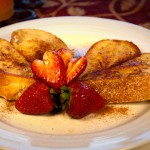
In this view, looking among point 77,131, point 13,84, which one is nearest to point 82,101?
point 77,131

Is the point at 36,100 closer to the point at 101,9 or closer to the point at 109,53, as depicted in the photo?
the point at 109,53

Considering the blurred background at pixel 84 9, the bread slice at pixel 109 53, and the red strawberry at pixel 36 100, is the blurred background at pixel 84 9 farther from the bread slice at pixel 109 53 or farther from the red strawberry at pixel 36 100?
the red strawberry at pixel 36 100

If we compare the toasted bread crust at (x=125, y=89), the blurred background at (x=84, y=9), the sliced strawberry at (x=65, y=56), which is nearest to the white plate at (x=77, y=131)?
the toasted bread crust at (x=125, y=89)

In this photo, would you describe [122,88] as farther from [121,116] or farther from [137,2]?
[137,2]

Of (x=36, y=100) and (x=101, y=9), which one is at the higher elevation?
(x=36, y=100)

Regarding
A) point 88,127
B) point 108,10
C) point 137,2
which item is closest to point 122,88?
point 88,127

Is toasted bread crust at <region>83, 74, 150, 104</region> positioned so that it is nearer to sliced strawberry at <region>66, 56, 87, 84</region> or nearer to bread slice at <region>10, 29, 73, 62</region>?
sliced strawberry at <region>66, 56, 87, 84</region>

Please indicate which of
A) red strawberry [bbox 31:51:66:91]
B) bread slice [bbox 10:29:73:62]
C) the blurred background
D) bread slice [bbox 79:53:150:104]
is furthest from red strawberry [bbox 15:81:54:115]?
the blurred background
